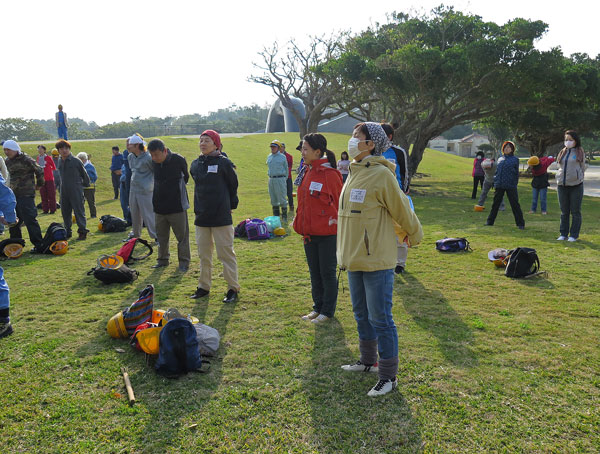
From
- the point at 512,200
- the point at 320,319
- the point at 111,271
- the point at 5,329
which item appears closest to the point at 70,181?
the point at 111,271

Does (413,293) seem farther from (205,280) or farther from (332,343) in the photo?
(205,280)

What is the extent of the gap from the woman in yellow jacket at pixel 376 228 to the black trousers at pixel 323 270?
1312 mm

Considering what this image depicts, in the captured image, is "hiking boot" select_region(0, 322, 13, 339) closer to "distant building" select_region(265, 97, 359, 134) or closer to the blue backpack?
the blue backpack

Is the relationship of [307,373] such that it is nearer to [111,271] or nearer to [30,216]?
[111,271]

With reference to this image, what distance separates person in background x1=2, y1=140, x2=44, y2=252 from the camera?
315 inches

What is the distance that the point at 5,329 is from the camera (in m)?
4.59

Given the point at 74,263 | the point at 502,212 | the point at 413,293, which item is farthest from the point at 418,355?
the point at 502,212

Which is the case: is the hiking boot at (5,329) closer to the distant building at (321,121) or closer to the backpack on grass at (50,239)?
the backpack on grass at (50,239)

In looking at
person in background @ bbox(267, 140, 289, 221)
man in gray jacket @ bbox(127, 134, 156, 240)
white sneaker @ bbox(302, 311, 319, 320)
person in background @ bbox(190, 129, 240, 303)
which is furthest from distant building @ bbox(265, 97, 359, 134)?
white sneaker @ bbox(302, 311, 319, 320)

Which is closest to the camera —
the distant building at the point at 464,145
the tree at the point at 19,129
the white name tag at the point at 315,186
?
the white name tag at the point at 315,186

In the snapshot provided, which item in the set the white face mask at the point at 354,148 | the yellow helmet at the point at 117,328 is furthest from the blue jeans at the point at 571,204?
the yellow helmet at the point at 117,328

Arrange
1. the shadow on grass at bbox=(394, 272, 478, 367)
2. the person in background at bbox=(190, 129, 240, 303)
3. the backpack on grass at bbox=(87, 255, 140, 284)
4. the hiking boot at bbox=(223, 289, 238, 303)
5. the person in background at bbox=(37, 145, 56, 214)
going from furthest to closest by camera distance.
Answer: the person in background at bbox=(37, 145, 56, 214) → the backpack on grass at bbox=(87, 255, 140, 284) → the hiking boot at bbox=(223, 289, 238, 303) → the person in background at bbox=(190, 129, 240, 303) → the shadow on grass at bbox=(394, 272, 478, 367)

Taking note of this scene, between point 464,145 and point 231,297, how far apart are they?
83.8 meters

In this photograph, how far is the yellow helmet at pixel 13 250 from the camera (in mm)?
8023
